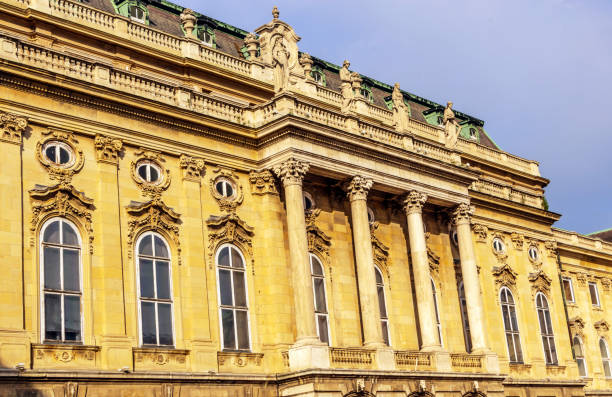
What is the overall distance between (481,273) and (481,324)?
17.2 feet

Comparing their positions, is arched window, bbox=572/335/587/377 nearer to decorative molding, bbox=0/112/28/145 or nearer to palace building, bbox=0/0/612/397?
palace building, bbox=0/0/612/397

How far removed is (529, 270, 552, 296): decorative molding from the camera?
153ft

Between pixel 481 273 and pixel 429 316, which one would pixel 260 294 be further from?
pixel 481 273

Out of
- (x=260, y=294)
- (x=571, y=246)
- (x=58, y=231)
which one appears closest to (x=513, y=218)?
(x=571, y=246)

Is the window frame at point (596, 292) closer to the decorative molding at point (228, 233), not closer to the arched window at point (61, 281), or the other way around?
the decorative molding at point (228, 233)

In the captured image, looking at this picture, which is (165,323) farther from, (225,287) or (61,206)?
(61,206)

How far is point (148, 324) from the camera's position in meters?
29.6

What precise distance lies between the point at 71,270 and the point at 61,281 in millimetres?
520

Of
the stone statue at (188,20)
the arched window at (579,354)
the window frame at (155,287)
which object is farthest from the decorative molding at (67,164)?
the arched window at (579,354)

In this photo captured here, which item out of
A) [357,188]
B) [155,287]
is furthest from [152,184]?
[357,188]

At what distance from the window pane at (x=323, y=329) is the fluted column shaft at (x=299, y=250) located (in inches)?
82.0

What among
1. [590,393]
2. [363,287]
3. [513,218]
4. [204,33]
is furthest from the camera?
[590,393]

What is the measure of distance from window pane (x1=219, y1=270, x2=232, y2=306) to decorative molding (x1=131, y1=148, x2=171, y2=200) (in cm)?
358

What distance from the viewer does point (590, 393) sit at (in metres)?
50.4
